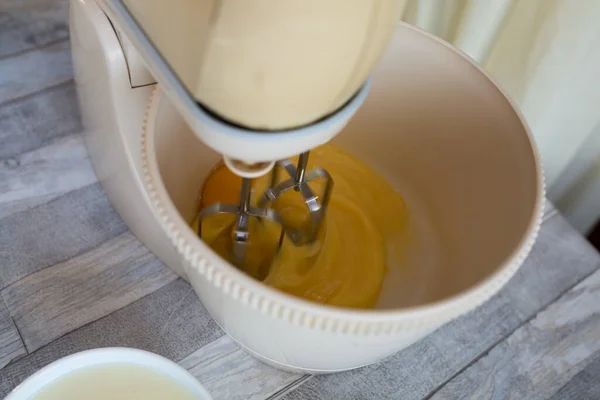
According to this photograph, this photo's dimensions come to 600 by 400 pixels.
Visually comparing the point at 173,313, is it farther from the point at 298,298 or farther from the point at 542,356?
the point at 542,356

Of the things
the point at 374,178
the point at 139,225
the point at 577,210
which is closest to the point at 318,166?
the point at 374,178

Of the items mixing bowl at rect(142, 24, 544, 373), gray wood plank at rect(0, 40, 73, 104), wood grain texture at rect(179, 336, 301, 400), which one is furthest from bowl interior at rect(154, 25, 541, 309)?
gray wood plank at rect(0, 40, 73, 104)

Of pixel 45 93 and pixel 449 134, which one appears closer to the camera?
pixel 449 134

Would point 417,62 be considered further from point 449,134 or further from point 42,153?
point 42,153

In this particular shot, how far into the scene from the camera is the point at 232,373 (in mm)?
455

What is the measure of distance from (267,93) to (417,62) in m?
0.28

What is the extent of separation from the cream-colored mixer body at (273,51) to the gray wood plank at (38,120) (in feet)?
1.23

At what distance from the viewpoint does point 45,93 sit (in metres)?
0.62

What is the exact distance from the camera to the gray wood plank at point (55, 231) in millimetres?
495

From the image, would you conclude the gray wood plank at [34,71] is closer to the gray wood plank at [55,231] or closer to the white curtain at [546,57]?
the gray wood plank at [55,231]

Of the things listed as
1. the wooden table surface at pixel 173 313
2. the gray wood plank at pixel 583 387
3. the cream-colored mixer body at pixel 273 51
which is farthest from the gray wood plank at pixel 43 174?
the gray wood plank at pixel 583 387

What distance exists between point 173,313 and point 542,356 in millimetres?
324

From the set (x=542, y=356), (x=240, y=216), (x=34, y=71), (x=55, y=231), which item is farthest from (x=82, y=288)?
(x=542, y=356)

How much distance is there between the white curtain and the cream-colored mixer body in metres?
0.35
